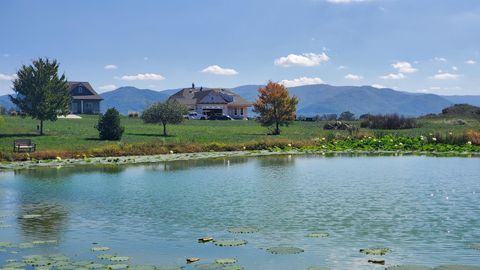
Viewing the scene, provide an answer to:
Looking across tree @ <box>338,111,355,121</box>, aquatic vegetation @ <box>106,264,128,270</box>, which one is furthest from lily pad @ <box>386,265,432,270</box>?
tree @ <box>338,111,355,121</box>

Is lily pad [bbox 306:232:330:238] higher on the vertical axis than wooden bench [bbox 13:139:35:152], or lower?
lower

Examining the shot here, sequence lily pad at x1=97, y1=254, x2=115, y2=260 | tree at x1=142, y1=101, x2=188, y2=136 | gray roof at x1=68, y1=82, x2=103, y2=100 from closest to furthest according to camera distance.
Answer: lily pad at x1=97, y1=254, x2=115, y2=260 < tree at x1=142, y1=101, x2=188, y2=136 < gray roof at x1=68, y1=82, x2=103, y2=100

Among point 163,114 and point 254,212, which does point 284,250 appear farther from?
point 163,114

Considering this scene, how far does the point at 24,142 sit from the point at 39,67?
1545cm

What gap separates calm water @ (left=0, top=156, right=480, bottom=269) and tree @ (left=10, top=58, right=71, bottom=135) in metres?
23.0

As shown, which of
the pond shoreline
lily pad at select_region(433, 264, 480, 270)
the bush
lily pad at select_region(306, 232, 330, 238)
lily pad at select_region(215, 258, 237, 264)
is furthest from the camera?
the bush

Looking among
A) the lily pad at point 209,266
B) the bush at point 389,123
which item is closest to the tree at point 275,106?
the bush at point 389,123

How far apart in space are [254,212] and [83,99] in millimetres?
103308

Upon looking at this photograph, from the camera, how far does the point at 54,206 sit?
79.4 feet

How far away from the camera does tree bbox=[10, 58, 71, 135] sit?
5844 centimetres

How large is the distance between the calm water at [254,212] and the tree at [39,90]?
22967mm

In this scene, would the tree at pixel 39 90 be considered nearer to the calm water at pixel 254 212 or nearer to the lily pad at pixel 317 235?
the calm water at pixel 254 212

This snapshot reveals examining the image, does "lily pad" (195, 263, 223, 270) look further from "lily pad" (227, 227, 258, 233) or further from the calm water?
"lily pad" (227, 227, 258, 233)

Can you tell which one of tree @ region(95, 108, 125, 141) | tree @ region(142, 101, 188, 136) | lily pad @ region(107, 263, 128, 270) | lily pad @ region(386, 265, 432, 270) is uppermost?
tree @ region(142, 101, 188, 136)
